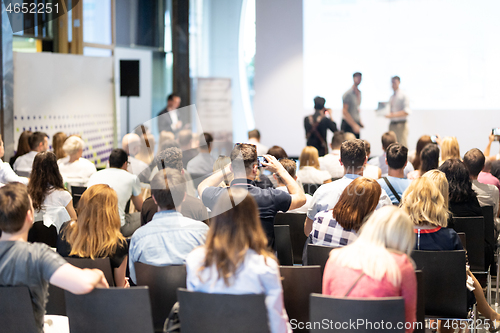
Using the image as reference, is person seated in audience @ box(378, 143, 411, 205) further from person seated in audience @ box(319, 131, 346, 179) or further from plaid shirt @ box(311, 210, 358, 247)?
person seated in audience @ box(319, 131, 346, 179)

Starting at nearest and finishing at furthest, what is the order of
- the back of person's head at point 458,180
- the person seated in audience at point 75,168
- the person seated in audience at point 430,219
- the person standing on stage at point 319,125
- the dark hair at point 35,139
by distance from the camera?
the person seated in audience at point 430,219 < the back of person's head at point 458,180 < the person seated in audience at point 75,168 < the dark hair at point 35,139 < the person standing on stage at point 319,125

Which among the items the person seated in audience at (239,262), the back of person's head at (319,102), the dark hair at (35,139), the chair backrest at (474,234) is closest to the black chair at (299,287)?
the person seated in audience at (239,262)

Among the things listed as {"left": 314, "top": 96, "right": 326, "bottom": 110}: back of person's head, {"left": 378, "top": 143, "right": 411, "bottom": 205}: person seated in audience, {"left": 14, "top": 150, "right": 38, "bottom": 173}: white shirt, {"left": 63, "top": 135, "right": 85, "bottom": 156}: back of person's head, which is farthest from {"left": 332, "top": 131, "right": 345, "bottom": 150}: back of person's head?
{"left": 14, "top": 150, "right": 38, "bottom": 173}: white shirt

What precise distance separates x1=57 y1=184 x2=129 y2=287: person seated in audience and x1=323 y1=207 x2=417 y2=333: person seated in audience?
3.78 feet

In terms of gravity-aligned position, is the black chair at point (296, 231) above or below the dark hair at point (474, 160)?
below

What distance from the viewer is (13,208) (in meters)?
1.89

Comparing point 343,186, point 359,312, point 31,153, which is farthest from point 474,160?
point 31,153

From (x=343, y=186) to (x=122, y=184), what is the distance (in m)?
1.85

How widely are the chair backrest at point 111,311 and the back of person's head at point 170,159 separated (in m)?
0.55

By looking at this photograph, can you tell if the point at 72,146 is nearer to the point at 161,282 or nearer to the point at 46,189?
the point at 46,189

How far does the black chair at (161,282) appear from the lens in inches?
88.9

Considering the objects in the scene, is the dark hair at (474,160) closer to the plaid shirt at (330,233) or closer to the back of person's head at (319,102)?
the plaid shirt at (330,233)

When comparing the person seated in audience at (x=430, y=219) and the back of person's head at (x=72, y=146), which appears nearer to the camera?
the person seated in audience at (x=430, y=219)

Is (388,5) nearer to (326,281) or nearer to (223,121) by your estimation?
(223,121)
